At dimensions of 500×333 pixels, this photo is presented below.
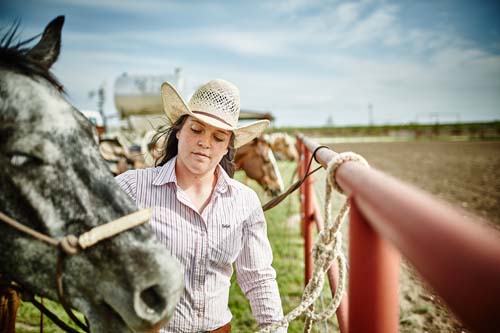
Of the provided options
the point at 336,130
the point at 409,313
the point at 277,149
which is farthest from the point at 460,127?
the point at 409,313

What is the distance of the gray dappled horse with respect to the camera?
3.60 feet

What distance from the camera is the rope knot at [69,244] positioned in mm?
1092

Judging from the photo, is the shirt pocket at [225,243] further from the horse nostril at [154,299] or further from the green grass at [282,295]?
the green grass at [282,295]

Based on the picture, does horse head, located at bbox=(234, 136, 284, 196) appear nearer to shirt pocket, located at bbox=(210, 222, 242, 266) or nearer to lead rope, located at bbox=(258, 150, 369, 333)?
shirt pocket, located at bbox=(210, 222, 242, 266)

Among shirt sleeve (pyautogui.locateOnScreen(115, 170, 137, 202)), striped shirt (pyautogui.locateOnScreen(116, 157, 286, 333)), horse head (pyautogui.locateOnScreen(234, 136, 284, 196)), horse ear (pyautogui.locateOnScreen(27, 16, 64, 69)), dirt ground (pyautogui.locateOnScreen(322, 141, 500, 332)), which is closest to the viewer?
horse ear (pyautogui.locateOnScreen(27, 16, 64, 69))

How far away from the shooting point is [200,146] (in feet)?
5.98

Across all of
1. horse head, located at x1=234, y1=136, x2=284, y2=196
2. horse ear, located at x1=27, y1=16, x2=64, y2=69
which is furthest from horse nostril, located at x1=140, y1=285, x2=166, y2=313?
horse head, located at x1=234, y1=136, x2=284, y2=196

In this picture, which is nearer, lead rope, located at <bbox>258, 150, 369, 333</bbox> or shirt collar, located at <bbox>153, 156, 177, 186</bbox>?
lead rope, located at <bbox>258, 150, 369, 333</bbox>

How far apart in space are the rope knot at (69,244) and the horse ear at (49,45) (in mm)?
809

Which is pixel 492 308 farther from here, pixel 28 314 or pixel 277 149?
pixel 277 149

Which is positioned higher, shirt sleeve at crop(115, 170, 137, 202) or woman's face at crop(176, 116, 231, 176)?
woman's face at crop(176, 116, 231, 176)

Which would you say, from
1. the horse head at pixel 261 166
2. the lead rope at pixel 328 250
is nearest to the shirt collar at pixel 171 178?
the lead rope at pixel 328 250

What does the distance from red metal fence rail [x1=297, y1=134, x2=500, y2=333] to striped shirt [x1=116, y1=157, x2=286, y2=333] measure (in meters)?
0.97

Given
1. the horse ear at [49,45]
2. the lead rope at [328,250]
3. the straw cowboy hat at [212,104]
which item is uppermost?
the horse ear at [49,45]
